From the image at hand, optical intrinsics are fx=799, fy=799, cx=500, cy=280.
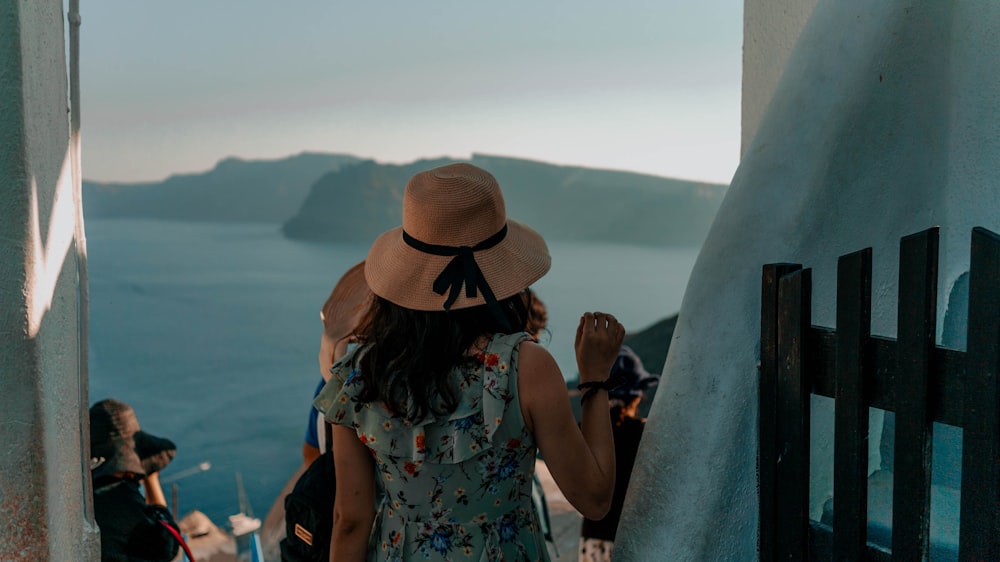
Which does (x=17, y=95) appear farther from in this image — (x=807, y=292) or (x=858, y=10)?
(x=858, y=10)

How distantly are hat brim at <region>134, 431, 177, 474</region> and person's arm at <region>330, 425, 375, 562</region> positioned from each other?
4.97 feet


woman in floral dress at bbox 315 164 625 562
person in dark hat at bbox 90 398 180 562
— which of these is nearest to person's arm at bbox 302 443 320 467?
person in dark hat at bbox 90 398 180 562

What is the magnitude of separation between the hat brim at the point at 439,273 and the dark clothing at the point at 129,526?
4.55 feet

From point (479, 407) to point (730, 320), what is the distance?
2.35ft

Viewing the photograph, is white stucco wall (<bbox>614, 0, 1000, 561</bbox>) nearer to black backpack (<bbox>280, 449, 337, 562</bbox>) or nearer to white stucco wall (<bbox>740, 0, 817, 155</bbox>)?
white stucco wall (<bbox>740, 0, 817, 155</bbox>)

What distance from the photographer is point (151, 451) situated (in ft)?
10.1

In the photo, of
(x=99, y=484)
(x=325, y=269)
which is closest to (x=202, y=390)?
(x=325, y=269)

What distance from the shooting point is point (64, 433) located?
201 cm

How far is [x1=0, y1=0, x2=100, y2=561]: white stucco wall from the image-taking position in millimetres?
1809

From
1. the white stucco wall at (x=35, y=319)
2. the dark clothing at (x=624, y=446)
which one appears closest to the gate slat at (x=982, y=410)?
the dark clothing at (x=624, y=446)

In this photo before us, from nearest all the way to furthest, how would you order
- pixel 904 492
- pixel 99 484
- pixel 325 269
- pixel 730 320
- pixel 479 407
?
pixel 904 492 < pixel 479 407 < pixel 730 320 < pixel 99 484 < pixel 325 269

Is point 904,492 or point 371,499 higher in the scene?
point 904,492

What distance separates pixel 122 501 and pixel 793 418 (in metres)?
2.12

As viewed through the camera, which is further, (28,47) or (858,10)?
(858,10)
